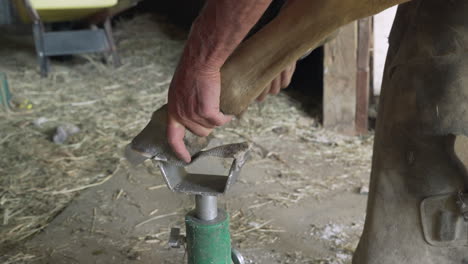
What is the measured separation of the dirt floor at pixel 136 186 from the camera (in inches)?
84.3

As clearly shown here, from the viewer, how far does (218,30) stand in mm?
1022

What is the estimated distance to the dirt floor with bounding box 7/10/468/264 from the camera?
2.14 meters

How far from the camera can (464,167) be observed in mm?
1110

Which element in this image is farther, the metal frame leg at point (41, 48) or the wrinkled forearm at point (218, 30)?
the metal frame leg at point (41, 48)

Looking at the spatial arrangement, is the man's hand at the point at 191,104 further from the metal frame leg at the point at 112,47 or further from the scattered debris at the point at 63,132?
the metal frame leg at the point at 112,47

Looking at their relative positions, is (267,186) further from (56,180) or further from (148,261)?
(56,180)

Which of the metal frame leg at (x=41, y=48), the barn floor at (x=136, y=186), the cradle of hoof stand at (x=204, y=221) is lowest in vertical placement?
the barn floor at (x=136, y=186)

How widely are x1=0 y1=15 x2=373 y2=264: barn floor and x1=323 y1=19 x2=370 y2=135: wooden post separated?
11 cm

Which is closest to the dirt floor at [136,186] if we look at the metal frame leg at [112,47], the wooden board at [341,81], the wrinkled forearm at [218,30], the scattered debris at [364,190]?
the scattered debris at [364,190]

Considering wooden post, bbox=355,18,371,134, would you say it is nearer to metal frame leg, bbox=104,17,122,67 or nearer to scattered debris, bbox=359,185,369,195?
scattered debris, bbox=359,185,369,195

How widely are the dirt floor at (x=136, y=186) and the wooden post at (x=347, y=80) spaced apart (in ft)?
0.34

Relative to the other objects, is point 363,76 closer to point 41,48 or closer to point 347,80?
point 347,80

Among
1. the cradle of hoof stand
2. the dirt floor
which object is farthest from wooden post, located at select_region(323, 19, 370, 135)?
the cradle of hoof stand

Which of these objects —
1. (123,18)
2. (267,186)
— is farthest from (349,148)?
(123,18)
